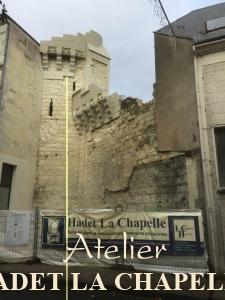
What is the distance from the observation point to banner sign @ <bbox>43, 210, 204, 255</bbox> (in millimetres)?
6984

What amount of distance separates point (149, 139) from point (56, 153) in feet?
17.3

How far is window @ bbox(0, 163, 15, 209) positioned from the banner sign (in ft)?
12.9

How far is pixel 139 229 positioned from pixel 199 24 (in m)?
6.94

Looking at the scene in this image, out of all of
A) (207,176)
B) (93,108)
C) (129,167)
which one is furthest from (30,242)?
(93,108)

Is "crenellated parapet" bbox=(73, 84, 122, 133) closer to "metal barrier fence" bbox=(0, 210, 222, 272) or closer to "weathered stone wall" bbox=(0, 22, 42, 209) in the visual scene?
"weathered stone wall" bbox=(0, 22, 42, 209)

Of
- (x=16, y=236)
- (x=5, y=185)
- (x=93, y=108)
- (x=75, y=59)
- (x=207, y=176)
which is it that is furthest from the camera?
(x=75, y=59)

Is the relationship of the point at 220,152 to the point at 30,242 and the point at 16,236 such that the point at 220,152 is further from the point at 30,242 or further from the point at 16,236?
the point at 16,236

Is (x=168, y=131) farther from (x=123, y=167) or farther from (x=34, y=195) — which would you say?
(x=34, y=195)

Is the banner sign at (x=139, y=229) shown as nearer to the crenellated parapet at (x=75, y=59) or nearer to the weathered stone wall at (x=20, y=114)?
the weathered stone wall at (x=20, y=114)

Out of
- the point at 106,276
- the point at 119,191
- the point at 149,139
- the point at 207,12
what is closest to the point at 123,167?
the point at 119,191

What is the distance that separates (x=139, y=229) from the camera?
7.62 m

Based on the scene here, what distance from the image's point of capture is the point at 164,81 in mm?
9594

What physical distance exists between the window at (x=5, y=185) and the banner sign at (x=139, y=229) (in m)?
3.93

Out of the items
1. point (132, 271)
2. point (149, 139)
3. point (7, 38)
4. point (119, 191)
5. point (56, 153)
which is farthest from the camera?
point (56, 153)
